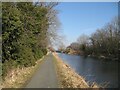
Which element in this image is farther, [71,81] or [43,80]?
[43,80]

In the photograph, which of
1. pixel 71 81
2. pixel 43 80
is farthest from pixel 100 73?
pixel 71 81

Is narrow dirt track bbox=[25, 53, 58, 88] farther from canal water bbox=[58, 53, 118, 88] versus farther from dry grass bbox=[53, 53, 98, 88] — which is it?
canal water bbox=[58, 53, 118, 88]

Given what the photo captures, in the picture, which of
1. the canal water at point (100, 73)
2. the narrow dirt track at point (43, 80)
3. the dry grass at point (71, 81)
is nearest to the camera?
the narrow dirt track at point (43, 80)

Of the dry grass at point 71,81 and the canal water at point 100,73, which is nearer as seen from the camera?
the dry grass at point 71,81

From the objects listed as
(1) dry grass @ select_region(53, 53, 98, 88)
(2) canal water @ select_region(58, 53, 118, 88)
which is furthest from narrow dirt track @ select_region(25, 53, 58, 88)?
(2) canal water @ select_region(58, 53, 118, 88)

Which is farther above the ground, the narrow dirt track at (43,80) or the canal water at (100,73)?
the narrow dirt track at (43,80)

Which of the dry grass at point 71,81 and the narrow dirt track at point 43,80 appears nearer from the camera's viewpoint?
the narrow dirt track at point 43,80

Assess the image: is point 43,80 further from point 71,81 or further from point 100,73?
point 100,73

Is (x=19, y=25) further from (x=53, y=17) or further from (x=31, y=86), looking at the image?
(x=53, y=17)

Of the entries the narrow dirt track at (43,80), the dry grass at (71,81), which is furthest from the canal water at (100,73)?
the narrow dirt track at (43,80)

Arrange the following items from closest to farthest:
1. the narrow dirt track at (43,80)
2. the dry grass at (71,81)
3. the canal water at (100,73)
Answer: the narrow dirt track at (43,80)
the dry grass at (71,81)
the canal water at (100,73)

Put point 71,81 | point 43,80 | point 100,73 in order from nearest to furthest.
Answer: point 71,81, point 43,80, point 100,73

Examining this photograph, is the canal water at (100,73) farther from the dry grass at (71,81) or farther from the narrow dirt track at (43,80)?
the narrow dirt track at (43,80)

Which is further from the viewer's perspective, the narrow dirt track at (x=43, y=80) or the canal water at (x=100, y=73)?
the canal water at (x=100, y=73)
